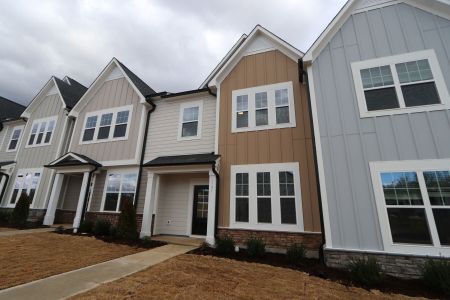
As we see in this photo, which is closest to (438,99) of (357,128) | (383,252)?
(357,128)

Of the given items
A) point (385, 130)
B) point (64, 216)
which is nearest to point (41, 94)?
point (64, 216)

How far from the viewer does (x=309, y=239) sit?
285 inches

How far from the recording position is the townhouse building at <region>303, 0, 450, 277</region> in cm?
566

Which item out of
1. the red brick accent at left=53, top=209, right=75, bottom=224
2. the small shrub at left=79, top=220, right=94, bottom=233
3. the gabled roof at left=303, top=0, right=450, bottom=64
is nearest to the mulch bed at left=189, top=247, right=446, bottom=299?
the small shrub at left=79, top=220, right=94, bottom=233

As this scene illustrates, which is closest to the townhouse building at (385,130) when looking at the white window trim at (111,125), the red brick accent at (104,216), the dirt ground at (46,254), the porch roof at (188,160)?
the porch roof at (188,160)

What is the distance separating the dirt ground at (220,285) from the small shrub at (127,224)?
3.67 m

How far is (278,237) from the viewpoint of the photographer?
24.9 feet

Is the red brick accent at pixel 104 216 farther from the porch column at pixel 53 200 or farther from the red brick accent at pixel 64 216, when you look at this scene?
the red brick accent at pixel 64 216

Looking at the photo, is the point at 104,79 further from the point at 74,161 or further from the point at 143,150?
the point at 143,150

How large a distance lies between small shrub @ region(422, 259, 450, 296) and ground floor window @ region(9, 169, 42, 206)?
57.8ft

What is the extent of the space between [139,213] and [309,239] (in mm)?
7345

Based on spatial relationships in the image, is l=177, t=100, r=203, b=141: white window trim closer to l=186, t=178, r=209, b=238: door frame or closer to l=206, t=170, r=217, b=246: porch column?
l=186, t=178, r=209, b=238: door frame

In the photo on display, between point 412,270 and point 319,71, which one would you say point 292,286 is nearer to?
point 412,270

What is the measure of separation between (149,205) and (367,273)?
7967mm
